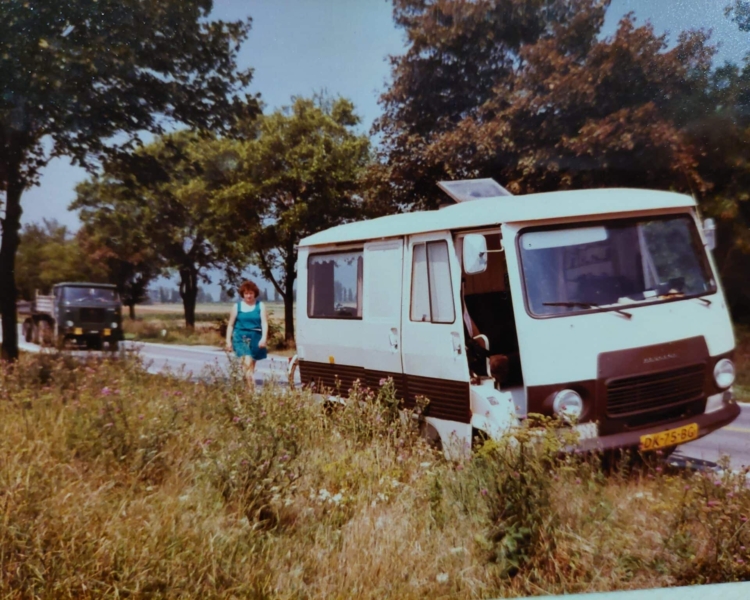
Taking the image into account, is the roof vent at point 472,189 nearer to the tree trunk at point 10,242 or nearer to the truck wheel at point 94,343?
the truck wheel at point 94,343

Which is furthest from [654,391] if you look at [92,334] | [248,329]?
[92,334]

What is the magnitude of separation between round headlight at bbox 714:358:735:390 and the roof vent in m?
1.70

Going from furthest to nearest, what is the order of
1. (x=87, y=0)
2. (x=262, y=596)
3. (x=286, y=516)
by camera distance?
(x=87, y=0) → (x=286, y=516) → (x=262, y=596)

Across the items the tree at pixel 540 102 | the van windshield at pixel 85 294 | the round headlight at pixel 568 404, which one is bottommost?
the round headlight at pixel 568 404

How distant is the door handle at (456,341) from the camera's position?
177 inches

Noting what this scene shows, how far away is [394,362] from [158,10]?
2834mm

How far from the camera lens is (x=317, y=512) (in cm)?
417

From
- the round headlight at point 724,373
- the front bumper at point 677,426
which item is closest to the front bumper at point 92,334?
the front bumper at point 677,426

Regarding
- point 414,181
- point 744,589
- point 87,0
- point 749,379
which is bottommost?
point 744,589

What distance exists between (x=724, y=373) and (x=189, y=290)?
3507mm

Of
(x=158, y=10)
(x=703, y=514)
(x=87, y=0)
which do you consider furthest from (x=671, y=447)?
(x=87, y=0)

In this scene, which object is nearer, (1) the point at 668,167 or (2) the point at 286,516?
(2) the point at 286,516

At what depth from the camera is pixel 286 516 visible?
4.13m

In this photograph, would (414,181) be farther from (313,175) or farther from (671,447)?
(671,447)
